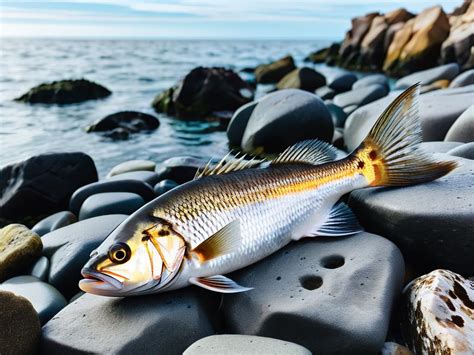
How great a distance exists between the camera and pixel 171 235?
2.92 m

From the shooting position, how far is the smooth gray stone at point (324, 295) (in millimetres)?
2693

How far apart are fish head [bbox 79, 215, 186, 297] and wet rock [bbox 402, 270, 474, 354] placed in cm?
141

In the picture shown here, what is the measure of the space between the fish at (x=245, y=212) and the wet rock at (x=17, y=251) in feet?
5.16

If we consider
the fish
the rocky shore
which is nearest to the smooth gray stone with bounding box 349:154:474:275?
the rocky shore

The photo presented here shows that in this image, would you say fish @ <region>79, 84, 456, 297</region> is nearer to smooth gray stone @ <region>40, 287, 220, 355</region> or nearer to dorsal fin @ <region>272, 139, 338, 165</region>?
dorsal fin @ <region>272, 139, 338, 165</region>

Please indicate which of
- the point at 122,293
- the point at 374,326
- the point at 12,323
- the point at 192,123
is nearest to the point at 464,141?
the point at 374,326

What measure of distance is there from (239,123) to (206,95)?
14.8 ft

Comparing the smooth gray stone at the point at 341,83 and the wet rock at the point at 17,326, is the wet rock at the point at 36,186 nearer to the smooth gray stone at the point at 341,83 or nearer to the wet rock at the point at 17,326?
the wet rock at the point at 17,326

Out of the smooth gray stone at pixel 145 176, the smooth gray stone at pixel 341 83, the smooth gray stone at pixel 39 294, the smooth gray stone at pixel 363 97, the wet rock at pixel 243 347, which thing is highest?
the wet rock at pixel 243 347

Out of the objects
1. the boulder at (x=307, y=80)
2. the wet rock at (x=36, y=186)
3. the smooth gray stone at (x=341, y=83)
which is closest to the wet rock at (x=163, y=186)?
the wet rock at (x=36, y=186)

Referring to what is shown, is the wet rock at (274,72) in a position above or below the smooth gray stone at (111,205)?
below

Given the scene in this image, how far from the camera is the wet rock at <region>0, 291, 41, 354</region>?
280cm

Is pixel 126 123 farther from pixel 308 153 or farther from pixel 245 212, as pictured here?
pixel 245 212

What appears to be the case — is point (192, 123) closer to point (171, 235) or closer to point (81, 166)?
point (81, 166)
